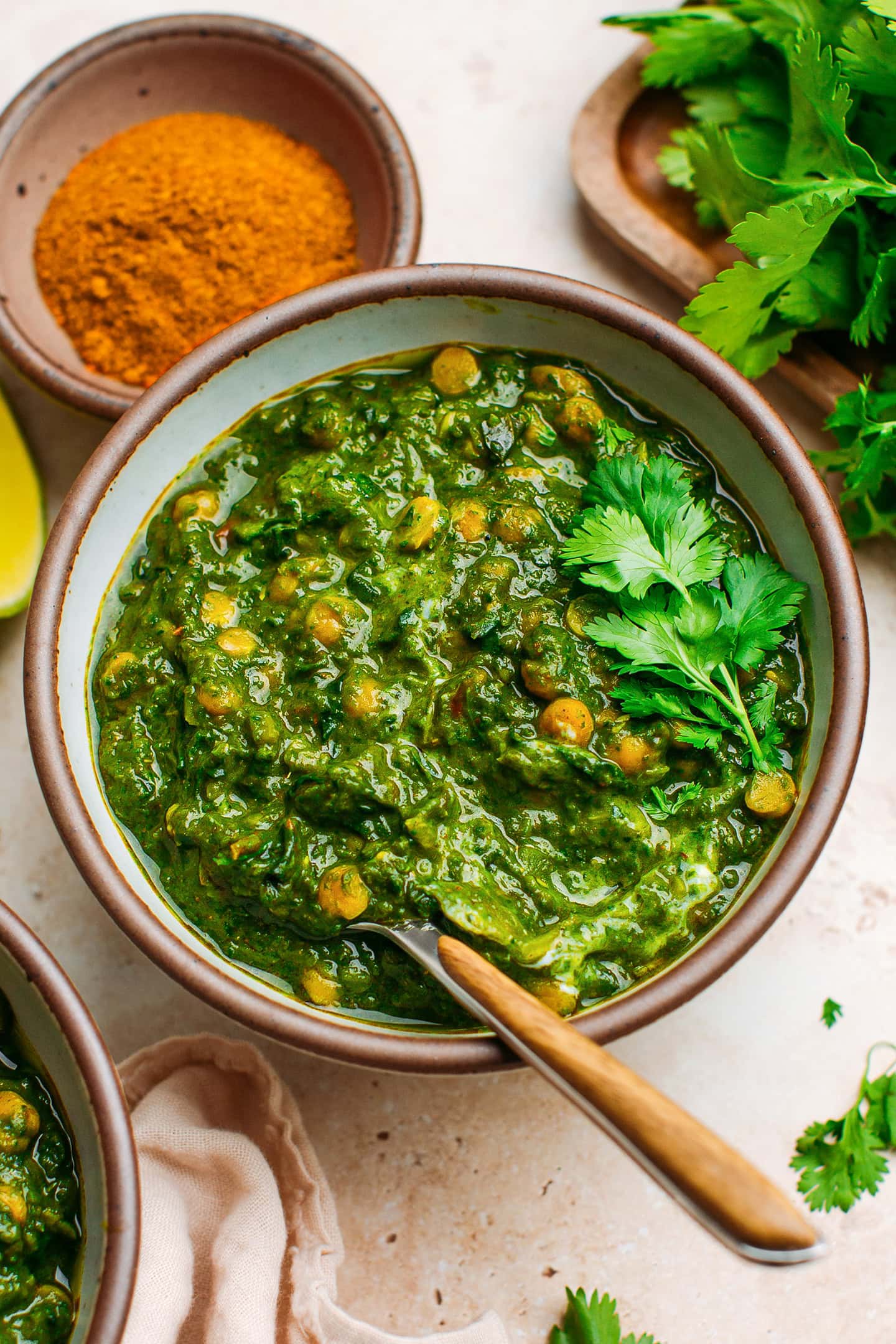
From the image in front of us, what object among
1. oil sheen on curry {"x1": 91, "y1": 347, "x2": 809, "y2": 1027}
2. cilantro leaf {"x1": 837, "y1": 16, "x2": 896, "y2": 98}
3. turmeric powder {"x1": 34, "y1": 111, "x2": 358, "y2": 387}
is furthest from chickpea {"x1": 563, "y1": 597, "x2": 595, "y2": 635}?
cilantro leaf {"x1": 837, "y1": 16, "x2": 896, "y2": 98}

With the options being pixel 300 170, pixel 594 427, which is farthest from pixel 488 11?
pixel 594 427

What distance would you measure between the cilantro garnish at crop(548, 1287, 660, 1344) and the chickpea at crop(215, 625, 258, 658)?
5.76ft

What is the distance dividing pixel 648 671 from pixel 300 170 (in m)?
1.94

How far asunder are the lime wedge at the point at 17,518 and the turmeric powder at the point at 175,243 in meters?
0.31

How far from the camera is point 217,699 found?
7.81 feet

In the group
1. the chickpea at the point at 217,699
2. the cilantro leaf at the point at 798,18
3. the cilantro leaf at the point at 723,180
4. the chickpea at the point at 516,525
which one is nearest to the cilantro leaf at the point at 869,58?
the cilantro leaf at the point at 798,18

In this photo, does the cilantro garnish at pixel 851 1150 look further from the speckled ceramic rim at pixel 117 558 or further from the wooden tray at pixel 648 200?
the wooden tray at pixel 648 200

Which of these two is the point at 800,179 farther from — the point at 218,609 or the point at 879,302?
the point at 218,609

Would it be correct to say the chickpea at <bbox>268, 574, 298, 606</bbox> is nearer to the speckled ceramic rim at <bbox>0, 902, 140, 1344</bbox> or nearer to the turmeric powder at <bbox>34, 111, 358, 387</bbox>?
the speckled ceramic rim at <bbox>0, 902, 140, 1344</bbox>

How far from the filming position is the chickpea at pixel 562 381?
2652 mm

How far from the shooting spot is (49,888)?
3096 millimetres

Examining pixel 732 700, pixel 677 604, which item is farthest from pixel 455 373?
pixel 732 700

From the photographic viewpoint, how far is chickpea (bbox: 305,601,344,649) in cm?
244

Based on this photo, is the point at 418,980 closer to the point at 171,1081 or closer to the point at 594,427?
the point at 171,1081
